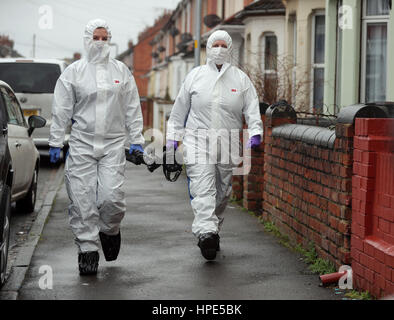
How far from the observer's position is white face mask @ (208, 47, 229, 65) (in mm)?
7445

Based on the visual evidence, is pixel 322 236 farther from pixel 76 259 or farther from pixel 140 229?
pixel 140 229

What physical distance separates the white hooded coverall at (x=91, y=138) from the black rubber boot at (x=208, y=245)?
785 mm

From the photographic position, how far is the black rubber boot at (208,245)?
704 cm

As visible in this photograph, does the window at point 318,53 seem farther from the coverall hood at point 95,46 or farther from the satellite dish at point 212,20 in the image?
the coverall hood at point 95,46

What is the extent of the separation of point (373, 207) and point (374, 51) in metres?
8.04

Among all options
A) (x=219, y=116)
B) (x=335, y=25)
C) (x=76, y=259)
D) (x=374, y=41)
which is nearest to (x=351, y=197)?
(x=219, y=116)

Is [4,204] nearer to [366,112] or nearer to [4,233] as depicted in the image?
[4,233]

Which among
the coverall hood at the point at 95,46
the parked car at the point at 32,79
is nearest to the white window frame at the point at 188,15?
the parked car at the point at 32,79

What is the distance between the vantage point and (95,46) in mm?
6738

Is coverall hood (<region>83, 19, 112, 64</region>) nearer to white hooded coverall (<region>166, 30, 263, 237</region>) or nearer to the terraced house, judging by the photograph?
white hooded coverall (<region>166, 30, 263, 237</region>)

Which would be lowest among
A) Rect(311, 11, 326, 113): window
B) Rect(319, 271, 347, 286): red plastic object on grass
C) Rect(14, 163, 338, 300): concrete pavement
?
Rect(14, 163, 338, 300): concrete pavement

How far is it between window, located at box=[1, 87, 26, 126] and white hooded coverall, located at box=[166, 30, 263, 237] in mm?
3252

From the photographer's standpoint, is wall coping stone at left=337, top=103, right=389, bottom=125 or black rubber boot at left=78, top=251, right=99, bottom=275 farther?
black rubber boot at left=78, top=251, right=99, bottom=275

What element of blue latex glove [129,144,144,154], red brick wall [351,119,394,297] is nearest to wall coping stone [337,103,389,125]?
red brick wall [351,119,394,297]
